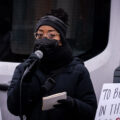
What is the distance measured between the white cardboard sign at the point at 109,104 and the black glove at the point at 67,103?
1.05 ft

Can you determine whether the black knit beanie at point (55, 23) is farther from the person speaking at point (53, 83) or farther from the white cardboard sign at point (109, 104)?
the white cardboard sign at point (109, 104)

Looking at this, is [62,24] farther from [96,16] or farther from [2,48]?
[2,48]

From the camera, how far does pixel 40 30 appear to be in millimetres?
2732

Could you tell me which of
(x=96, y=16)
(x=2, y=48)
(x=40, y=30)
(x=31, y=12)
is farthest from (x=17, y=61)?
(x=40, y=30)

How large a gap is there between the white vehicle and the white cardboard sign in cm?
47

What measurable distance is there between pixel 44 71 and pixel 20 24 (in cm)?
95

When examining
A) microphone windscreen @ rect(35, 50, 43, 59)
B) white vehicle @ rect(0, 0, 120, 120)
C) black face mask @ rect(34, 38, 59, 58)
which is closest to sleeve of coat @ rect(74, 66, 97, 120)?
black face mask @ rect(34, 38, 59, 58)

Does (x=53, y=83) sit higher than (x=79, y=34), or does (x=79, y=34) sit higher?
(x=79, y=34)

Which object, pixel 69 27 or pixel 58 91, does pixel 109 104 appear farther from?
pixel 69 27

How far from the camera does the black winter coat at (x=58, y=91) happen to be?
2.65 meters

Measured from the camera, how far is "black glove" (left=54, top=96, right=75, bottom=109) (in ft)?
8.41

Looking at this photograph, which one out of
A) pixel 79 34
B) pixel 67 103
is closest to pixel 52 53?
pixel 67 103

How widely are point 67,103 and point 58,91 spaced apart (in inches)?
5.2

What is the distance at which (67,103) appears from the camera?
258cm
